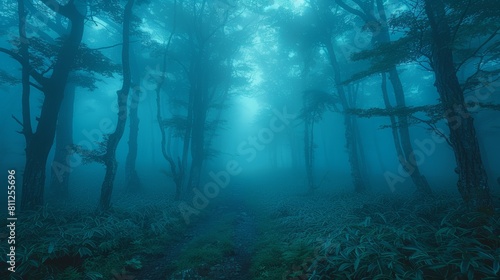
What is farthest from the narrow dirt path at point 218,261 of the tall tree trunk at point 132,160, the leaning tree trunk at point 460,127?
the tall tree trunk at point 132,160

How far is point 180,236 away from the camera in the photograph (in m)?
9.23

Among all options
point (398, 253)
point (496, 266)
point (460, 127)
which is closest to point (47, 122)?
point (398, 253)

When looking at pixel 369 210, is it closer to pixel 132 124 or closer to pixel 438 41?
pixel 438 41

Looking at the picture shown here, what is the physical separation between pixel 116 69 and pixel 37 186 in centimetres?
672

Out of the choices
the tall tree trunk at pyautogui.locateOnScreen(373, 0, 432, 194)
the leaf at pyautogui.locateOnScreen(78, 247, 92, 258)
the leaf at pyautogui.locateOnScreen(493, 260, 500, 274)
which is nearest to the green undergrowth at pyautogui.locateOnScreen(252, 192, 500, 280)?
the leaf at pyautogui.locateOnScreen(493, 260, 500, 274)

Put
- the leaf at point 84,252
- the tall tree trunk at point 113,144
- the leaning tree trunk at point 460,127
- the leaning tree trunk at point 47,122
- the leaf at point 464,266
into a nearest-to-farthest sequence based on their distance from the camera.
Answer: the leaf at point 464,266 < the leaf at point 84,252 < the leaning tree trunk at point 460,127 < the leaning tree trunk at point 47,122 < the tall tree trunk at point 113,144

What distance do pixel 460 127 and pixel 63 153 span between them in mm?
21171

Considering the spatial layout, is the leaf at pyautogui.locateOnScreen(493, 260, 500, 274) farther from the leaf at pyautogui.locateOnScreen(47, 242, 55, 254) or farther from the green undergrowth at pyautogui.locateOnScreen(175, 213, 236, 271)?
the leaf at pyautogui.locateOnScreen(47, 242, 55, 254)

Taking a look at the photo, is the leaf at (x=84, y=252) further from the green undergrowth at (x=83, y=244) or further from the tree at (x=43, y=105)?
the tree at (x=43, y=105)

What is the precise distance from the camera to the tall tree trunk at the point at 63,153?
14723 millimetres

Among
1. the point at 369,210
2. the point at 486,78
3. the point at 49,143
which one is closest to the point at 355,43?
the point at 486,78

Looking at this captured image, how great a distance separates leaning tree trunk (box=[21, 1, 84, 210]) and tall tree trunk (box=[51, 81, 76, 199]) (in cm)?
447

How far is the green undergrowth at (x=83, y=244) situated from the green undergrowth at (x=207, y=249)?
100 centimetres

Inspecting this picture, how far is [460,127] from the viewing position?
21.3 feet
